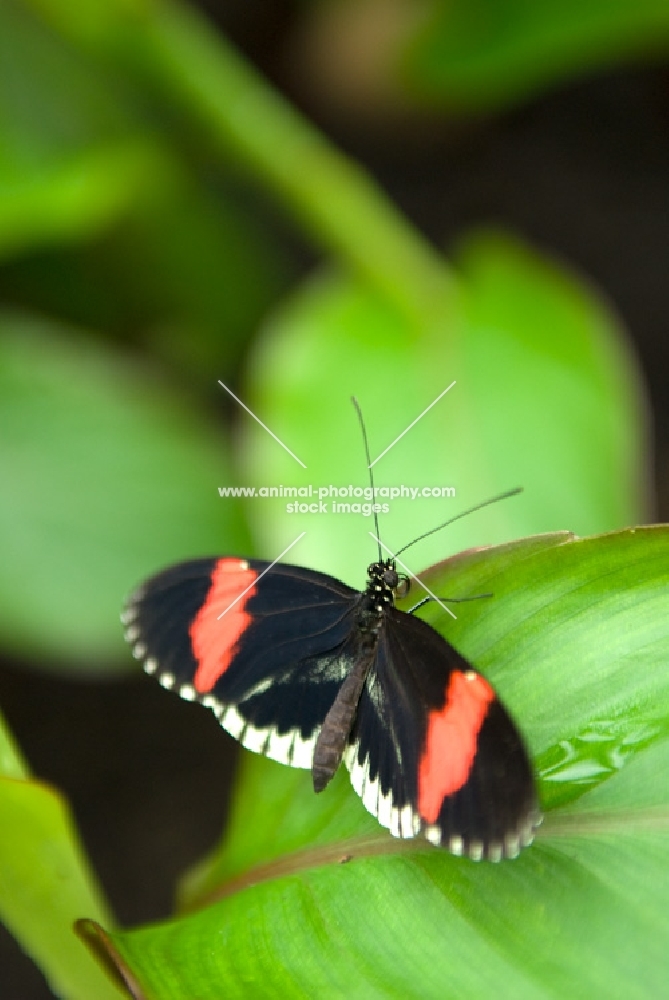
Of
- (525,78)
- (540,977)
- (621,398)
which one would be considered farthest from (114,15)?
(540,977)

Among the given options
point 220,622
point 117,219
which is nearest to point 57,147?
point 117,219

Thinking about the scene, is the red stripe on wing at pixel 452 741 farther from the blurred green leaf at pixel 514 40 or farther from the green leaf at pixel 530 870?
the blurred green leaf at pixel 514 40

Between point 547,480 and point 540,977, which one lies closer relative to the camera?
point 540,977

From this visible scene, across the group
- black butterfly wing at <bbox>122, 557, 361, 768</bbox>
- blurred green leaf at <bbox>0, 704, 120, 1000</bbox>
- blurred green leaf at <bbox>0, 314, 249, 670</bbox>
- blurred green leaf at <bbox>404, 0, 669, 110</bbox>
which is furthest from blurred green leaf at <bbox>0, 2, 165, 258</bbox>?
blurred green leaf at <bbox>0, 704, 120, 1000</bbox>

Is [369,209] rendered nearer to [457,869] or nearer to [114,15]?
[114,15]

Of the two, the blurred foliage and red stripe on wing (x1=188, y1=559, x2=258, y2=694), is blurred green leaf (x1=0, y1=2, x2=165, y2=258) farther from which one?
red stripe on wing (x1=188, y1=559, x2=258, y2=694)

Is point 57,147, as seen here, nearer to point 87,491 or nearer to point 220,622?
point 87,491
